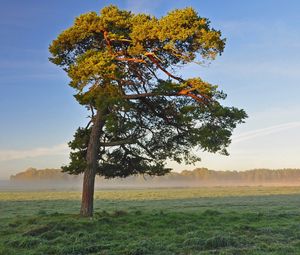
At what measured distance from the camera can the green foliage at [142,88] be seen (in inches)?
902

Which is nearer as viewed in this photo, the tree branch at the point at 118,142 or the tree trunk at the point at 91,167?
the tree trunk at the point at 91,167

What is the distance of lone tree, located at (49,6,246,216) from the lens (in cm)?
2295

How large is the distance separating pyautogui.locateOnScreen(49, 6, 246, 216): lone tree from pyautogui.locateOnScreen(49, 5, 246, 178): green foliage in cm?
6

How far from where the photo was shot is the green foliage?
902 inches

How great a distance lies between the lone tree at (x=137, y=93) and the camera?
22953mm

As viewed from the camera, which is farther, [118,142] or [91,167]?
[118,142]

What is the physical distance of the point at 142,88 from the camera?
25.8 m

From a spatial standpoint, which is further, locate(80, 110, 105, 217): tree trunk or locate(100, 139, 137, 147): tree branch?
locate(100, 139, 137, 147): tree branch

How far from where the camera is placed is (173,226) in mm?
21000

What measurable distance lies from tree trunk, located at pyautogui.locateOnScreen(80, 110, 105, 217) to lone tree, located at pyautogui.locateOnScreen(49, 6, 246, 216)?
6 centimetres

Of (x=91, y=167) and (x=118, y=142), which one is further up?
(x=118, y=142)

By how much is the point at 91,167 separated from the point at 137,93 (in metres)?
5.46

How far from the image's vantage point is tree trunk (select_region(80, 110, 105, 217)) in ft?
80.3

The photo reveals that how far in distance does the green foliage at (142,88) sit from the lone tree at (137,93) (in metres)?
0.06
